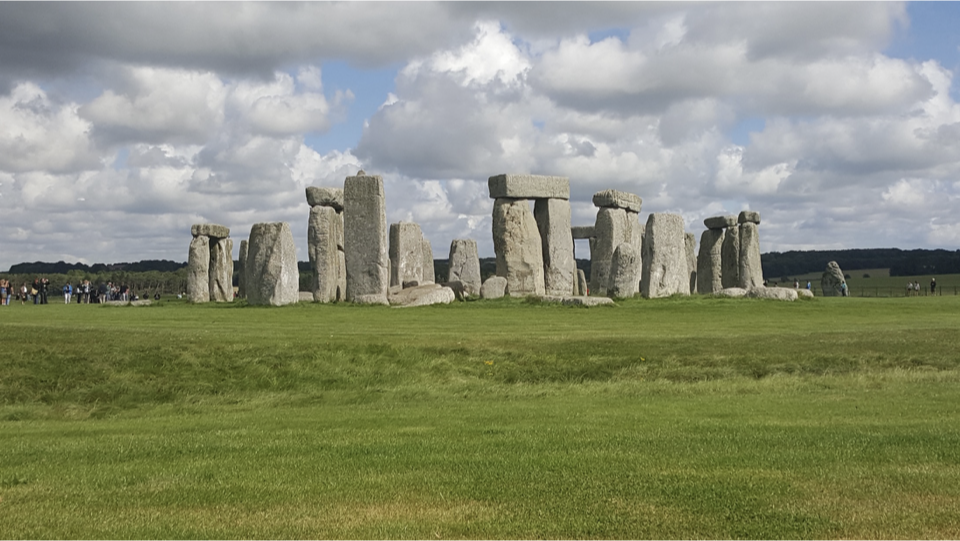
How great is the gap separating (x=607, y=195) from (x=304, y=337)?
1830 cm

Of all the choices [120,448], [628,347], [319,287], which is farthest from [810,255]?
[120,448]

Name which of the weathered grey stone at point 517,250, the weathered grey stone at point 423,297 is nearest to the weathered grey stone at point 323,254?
the weathered grey stone at point 423,297

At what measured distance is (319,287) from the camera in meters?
28.3

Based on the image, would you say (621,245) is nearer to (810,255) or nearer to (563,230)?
(563,230)

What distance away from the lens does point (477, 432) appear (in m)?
8.20

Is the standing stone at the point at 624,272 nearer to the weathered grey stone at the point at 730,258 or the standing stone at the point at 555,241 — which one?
the standing stone at the point at 555,241

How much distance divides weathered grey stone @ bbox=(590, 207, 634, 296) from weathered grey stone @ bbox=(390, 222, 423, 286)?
20.4ft

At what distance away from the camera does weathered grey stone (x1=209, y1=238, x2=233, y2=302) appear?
34625 millimetres

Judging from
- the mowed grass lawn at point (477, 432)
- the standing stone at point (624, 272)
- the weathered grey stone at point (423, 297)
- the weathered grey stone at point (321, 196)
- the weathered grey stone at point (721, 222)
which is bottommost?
the mowed grass lawn at point (477, 432)

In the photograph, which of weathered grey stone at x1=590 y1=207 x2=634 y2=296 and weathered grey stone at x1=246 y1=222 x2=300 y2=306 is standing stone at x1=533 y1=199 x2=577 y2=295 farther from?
weathered grey stone at x1=246 y1=222 x2=300 y2=306

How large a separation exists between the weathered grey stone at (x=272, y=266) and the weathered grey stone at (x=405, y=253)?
616 centimetres

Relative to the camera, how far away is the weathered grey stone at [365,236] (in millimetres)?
26781

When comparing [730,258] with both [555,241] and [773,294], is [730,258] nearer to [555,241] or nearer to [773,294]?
[773,294]

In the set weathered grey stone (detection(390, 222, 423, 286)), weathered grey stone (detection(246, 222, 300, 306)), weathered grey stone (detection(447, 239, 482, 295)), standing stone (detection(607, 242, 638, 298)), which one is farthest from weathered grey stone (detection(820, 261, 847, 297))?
weathered grey stone (detection(246, 222, 300, 306))
